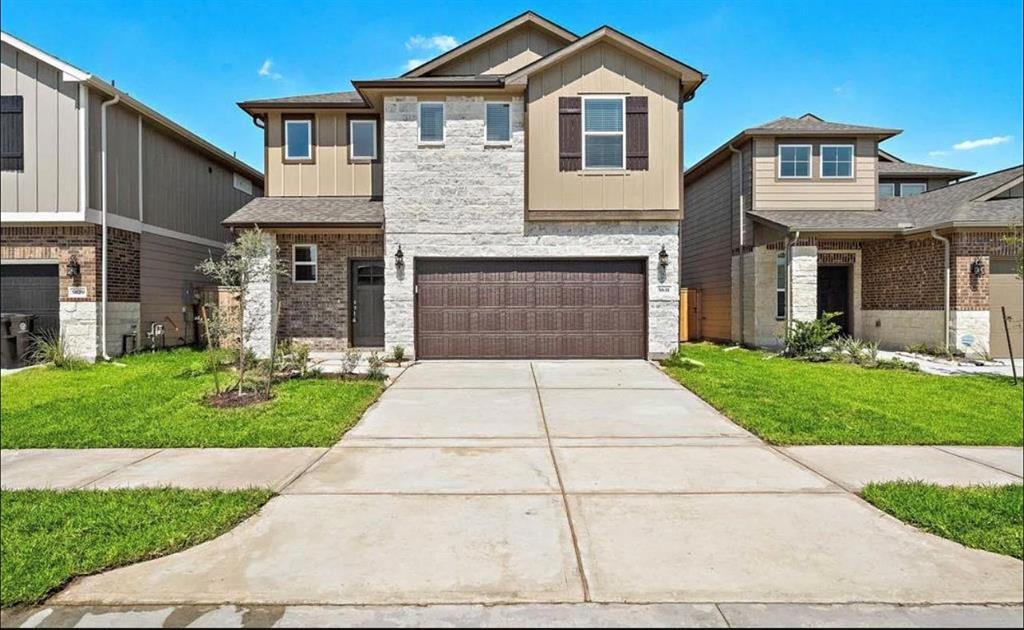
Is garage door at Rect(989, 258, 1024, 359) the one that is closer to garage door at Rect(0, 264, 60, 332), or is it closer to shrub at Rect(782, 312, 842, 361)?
shrub at Rect(782, 312, 842, 361)

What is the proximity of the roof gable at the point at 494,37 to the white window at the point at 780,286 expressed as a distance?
7521mm

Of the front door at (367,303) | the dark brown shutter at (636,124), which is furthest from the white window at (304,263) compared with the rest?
the dark brown shutter at (636,124)

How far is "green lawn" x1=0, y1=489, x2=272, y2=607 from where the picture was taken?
309 centimetres

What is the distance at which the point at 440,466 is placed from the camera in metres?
5.32

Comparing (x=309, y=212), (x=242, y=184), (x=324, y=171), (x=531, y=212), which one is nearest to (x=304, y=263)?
(x=309, y=212)

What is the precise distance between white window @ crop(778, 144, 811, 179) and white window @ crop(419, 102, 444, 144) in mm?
8881

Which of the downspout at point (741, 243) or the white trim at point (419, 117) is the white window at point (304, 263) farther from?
the downspout at point (741, 243)

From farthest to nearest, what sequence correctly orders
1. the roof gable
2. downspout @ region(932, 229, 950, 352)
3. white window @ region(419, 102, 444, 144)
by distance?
the roof gable
downspout @ region(932, 229, 950, 352)
white window @ region(419, 102, 444, 144)

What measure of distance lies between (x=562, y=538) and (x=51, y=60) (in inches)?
141

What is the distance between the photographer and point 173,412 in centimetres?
713

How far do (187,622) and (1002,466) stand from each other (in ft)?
20.4

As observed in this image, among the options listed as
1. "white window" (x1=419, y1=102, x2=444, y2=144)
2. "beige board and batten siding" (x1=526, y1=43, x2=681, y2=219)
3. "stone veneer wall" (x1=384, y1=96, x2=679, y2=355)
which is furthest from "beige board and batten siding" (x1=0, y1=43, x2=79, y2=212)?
"white window" (x1=419, y1=102, x2=444, y2=144)

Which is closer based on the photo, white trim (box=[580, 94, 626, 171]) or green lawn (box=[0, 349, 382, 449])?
green lawn (box=[0, 349, 382, 449])

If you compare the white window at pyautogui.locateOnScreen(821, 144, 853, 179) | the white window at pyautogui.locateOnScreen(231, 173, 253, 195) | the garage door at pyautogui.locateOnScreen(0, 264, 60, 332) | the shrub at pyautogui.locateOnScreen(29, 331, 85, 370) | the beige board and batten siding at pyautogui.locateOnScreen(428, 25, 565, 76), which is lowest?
the shrub at pyautogui.locateOnScreen(29, 331, 85, 370)
